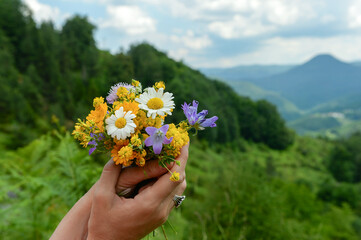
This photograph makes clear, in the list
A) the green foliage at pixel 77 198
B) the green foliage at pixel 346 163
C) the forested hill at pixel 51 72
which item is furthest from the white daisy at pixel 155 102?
the green foliage at pixel 346 163

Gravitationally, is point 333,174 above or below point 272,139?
below

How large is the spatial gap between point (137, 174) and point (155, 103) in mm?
378

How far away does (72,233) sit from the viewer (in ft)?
4.72

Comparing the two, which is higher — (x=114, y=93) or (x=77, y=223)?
(x=114, y=93)

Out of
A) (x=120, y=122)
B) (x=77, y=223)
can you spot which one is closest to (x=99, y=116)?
(x=120, y=122)

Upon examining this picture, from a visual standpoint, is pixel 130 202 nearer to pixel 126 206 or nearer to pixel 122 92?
pixel 126 206

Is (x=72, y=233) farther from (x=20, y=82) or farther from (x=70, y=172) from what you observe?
(x=20, y=82)

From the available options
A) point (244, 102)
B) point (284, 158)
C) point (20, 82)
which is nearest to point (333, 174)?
point (284, 158)

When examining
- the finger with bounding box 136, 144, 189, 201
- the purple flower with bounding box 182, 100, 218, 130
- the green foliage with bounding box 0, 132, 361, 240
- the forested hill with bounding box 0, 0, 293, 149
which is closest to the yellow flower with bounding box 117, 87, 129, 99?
the purple flower with bounding box 182, 100, 218, 130

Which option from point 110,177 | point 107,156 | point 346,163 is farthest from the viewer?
point 346,163

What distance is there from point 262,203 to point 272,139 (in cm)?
7045

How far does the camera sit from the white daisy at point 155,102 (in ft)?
4.23

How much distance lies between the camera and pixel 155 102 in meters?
1.33

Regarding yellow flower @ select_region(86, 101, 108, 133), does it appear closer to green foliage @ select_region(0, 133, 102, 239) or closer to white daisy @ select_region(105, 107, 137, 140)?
white daisy @ select_region(105, 107, 137, 140)
